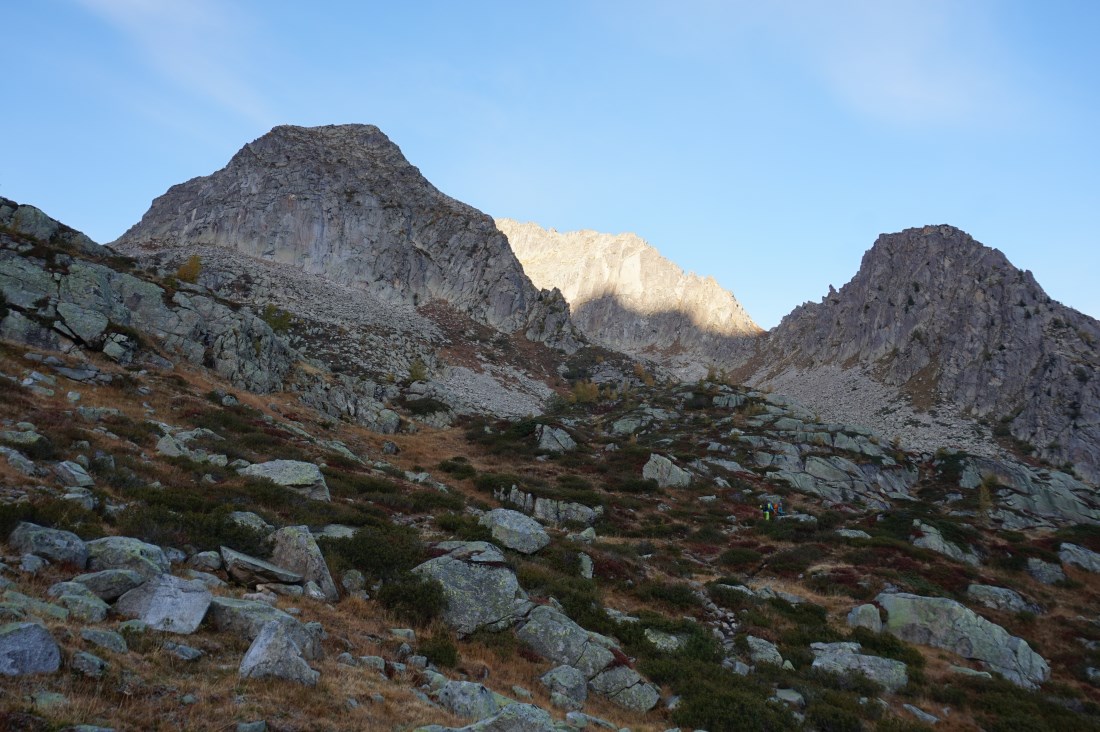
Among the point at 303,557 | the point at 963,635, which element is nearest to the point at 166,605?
the point at 303,557

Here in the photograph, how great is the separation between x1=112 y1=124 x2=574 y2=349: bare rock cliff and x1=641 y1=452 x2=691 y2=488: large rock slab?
76.4 m

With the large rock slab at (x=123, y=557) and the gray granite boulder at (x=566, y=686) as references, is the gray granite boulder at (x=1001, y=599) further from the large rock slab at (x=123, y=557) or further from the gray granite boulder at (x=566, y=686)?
the large rock slab at (x=123, y=557)

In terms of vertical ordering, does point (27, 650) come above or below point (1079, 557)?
below

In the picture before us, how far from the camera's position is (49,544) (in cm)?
996

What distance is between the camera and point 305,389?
45.5 metres

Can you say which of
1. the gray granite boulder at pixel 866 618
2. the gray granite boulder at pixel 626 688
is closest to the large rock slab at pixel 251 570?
the gray granite boulder at pixel 626 688

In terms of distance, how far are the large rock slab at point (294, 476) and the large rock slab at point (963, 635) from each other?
2434 centimetres

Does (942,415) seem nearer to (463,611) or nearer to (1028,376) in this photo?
(1028,376)

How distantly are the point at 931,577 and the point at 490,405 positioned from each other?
184 feet

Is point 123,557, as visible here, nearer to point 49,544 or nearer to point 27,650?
point 49,544

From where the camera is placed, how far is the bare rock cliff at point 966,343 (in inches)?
3538

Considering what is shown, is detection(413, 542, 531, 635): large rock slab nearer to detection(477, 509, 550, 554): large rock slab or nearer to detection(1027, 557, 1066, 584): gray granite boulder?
detection(477, 509, 550, 554): large rock slab

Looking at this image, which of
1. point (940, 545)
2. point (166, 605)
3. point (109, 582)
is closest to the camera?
point (166, 605)

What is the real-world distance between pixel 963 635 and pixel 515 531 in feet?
61.6
